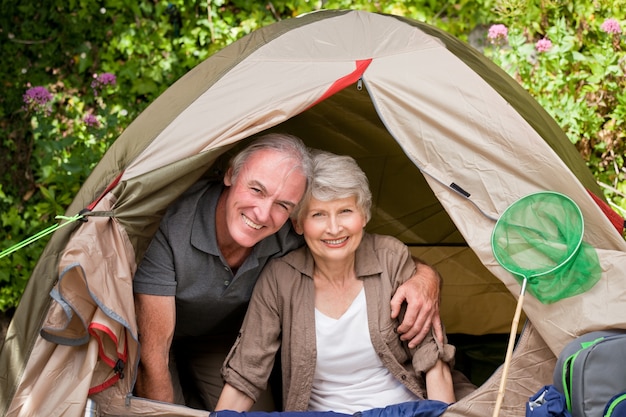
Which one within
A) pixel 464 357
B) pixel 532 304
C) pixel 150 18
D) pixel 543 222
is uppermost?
pixel 150 18

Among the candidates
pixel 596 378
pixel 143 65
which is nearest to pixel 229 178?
pixel 596 378

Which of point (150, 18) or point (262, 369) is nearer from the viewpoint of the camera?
point (262, 369)

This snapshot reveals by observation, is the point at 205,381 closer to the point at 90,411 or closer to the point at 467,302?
the point at 90,411

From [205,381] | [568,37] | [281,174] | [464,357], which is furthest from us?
[568,37]

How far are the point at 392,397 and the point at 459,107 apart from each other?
0.84 meters

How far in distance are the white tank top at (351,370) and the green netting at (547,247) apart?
49cm

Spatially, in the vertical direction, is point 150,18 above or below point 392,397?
above

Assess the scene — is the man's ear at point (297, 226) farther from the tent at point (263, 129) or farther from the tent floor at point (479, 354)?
the tent floor at point (479, 354)

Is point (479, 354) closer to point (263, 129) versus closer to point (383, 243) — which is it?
point (383, 243)

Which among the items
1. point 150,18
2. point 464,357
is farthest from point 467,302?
point 150,18

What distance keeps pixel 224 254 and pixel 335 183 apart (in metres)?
0.39

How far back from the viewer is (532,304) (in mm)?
2158

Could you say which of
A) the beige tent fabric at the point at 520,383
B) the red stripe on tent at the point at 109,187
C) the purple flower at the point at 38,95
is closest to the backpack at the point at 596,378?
the beige tent fabric at the point at 520,383

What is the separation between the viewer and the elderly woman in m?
2.38
